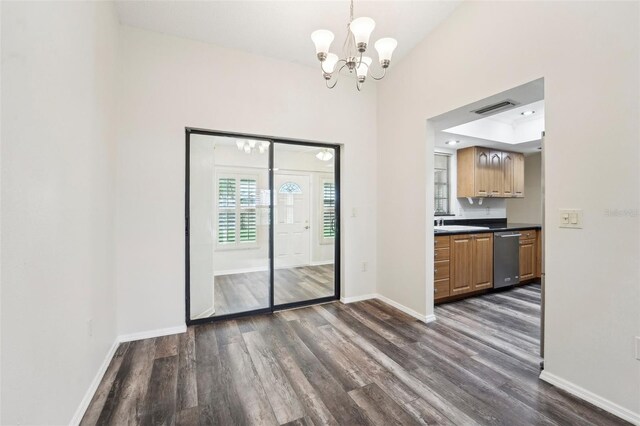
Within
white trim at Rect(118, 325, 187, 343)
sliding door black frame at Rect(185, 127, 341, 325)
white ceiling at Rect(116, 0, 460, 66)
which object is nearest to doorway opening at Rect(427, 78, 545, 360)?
white ceiling at Rect(116, 0, 460, 66)

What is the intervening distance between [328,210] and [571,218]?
2675 millimetres

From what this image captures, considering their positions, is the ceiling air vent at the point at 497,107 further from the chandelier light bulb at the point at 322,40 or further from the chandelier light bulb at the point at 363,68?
the chandelier light bulb at the point at 322,40

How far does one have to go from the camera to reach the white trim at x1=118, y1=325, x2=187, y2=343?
2.62m

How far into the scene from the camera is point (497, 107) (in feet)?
8.82

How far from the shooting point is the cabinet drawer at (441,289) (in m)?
3.53

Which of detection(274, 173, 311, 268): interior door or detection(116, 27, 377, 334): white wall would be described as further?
detection(274, 173, 311, 268): interior door

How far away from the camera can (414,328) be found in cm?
292

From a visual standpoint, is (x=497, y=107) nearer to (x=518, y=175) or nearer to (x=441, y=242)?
(x=441, y=242)

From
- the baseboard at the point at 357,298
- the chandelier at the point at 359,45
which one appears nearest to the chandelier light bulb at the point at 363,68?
the chandelier at the point at 359,45

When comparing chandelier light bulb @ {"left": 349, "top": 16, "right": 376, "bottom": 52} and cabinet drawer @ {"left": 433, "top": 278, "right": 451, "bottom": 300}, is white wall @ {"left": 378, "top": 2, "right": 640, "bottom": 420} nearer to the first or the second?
chandelier light bulb @ {"left": 349, "top": 16, "right": 376, "bottom": 52}

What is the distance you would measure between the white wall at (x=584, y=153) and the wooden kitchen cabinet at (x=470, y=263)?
1625 millimetres

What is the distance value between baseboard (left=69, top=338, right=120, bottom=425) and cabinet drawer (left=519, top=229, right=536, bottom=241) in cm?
543

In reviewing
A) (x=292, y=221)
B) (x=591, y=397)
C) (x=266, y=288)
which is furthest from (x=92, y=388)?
(x=591, y=397)

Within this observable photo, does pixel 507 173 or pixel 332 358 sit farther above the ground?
pixel 507 173
